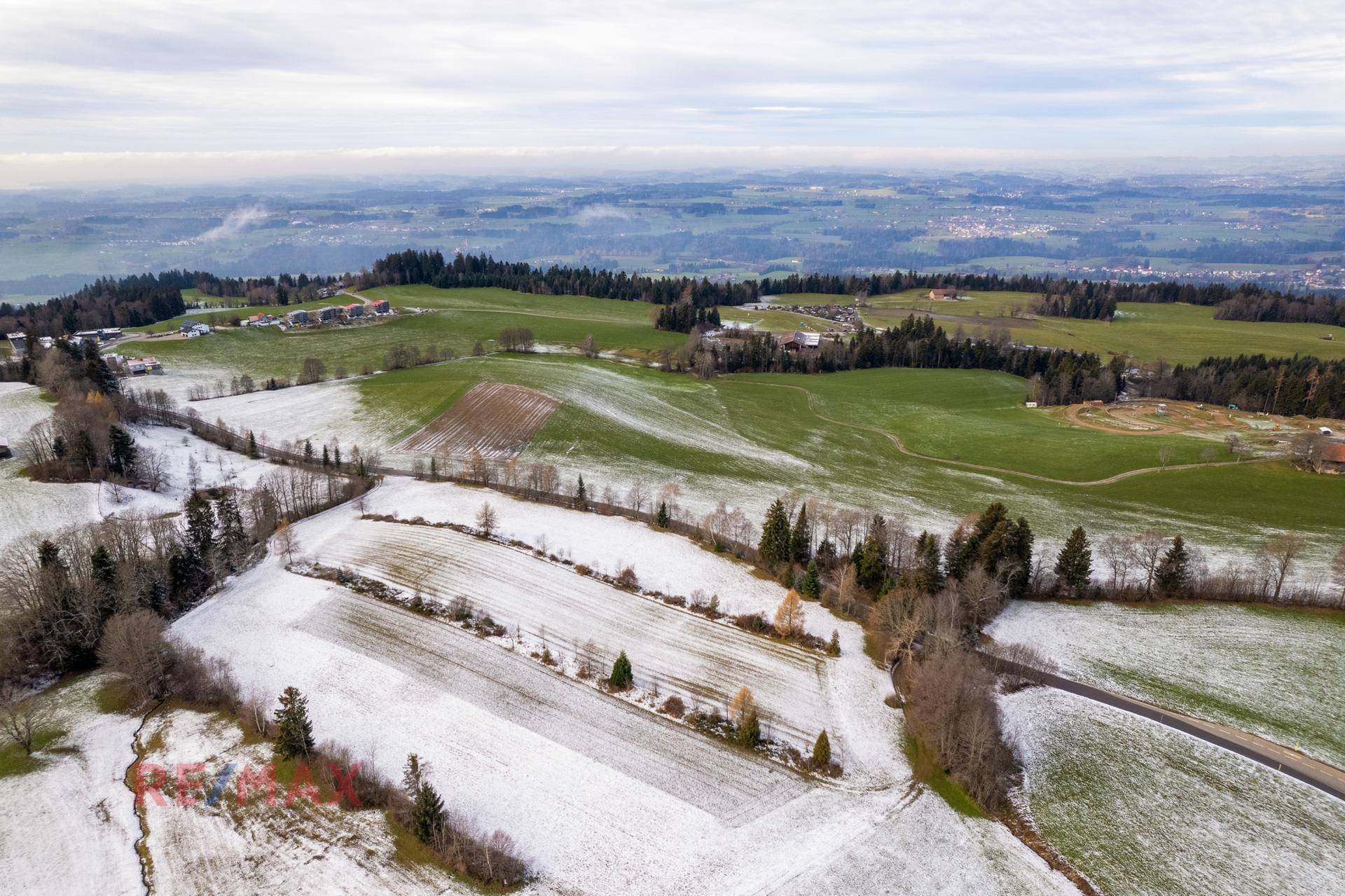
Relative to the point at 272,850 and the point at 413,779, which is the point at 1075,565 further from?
the point at 272,850

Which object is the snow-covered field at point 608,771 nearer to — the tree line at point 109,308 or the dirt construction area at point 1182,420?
the dirt construction area at point 1182,420

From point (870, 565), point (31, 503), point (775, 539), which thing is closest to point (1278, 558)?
point (870, 565)

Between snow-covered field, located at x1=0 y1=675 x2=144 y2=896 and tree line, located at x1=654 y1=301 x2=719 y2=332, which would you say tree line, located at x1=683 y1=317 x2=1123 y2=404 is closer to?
tree line, located at x1=654 y1=301 x2=719 y2=332

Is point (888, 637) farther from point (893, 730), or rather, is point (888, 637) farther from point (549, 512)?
point (549, 512)

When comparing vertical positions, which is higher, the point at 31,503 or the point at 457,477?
the point at 31,503

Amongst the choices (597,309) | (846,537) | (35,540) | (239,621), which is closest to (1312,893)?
(846,537)

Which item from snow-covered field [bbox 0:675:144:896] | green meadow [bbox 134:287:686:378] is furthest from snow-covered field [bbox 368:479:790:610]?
green meadow [bbox 134:287:686:378]
